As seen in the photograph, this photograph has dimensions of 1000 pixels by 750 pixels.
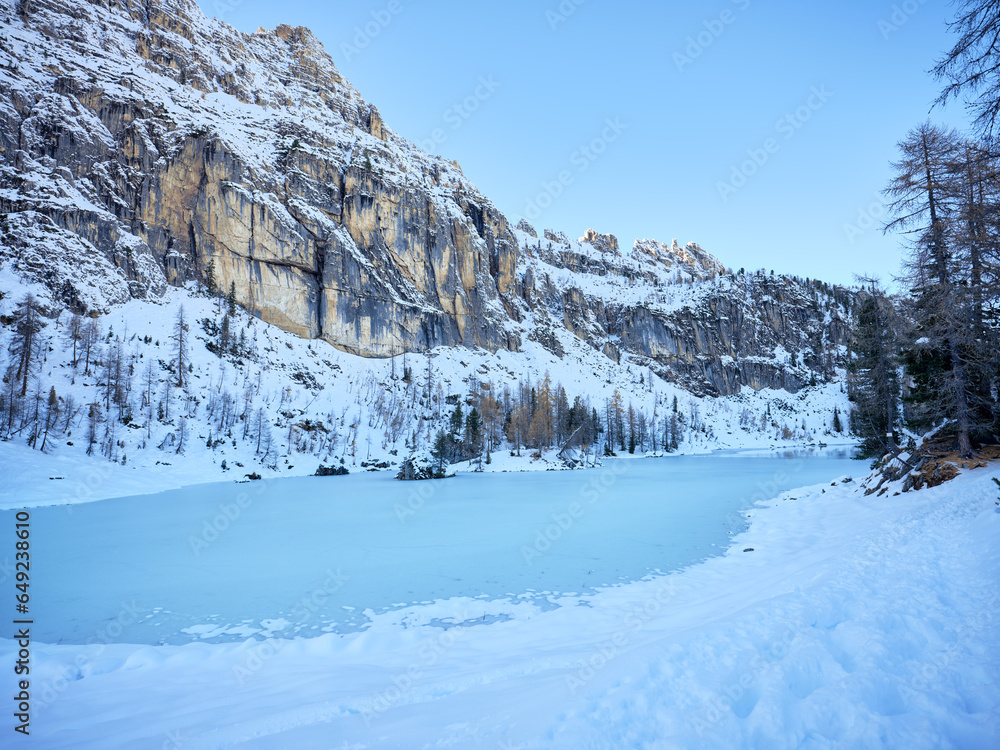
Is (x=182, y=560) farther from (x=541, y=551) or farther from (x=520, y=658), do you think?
(x=520, y=658)

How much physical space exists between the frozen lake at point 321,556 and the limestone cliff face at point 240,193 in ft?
209

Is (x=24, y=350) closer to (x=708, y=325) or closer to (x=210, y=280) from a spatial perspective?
(x=210, y=280)

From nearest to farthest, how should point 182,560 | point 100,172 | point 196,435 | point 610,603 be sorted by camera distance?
1. point 610,603
2. point 182,560
3. point 196,435
4. point 100,172

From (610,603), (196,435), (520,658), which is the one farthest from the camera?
(196,435)

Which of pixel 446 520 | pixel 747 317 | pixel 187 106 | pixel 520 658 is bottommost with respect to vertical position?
pixel 446 520

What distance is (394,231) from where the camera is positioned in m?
110

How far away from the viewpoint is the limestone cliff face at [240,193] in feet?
231

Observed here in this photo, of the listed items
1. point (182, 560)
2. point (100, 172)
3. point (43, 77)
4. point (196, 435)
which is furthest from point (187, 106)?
point (182, 560)

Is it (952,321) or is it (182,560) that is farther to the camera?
(182,560)

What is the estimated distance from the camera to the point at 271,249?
3521 inches

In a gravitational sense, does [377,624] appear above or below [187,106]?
below

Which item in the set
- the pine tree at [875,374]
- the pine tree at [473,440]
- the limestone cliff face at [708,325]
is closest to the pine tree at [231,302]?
the pine tree at [473,440]

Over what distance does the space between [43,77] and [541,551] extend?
121 m

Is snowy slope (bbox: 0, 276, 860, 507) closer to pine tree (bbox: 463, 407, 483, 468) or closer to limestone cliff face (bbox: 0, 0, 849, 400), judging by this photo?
pine tree (bbox: 463, 407, 483, 468)
